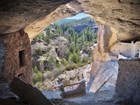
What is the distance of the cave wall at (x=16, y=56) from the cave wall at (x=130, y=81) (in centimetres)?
376

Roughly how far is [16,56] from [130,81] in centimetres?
432

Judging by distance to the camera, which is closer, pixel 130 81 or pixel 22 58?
pixel 130 81

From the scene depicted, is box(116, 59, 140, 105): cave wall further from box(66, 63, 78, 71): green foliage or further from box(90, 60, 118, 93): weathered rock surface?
box(66, 63, 78, 71): green foliage

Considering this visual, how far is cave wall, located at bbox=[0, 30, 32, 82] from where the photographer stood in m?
8.88

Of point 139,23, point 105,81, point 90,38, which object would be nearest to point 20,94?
point 139,23

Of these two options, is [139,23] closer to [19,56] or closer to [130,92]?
[130,92]

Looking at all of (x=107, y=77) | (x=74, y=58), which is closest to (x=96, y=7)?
(x=107, y=77)

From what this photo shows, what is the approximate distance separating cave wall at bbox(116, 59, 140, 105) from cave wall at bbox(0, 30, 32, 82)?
376 cm

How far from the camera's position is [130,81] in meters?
7.07

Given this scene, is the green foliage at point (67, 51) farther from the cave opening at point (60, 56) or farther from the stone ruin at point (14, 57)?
the stone ruin at point (14, 57)

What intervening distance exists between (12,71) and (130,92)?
4.17m

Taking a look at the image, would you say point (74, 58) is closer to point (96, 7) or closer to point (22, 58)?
point (22, 58)

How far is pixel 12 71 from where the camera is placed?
366 inches

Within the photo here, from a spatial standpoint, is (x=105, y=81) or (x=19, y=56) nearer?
(x=19, y=56)
